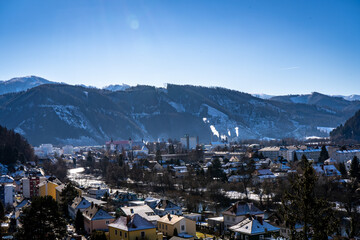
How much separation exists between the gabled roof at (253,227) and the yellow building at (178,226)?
2.22 m

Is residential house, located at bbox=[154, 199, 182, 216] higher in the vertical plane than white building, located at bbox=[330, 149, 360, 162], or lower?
lower

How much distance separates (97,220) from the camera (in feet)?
77.9

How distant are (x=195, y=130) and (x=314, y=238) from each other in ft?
560

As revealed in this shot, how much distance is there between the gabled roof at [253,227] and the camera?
69.0 feet

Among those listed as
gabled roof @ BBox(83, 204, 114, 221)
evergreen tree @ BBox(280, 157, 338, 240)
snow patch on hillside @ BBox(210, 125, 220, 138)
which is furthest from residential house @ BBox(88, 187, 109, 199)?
snow patch on hillside @ BBox(210, 125, 220, 138)

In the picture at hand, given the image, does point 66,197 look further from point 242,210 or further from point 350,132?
point 350,132

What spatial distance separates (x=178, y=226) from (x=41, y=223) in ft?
24.7

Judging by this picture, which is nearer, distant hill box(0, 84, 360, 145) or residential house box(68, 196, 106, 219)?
residential house box(68, 196, 106, 219)

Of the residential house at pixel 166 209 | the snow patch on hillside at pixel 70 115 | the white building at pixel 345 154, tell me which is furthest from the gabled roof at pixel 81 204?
the snow patch on hillside at pixel 70 115

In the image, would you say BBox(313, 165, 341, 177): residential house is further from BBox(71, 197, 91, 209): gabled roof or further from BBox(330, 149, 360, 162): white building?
BBox(71, 197, 91, 209): gabled roof

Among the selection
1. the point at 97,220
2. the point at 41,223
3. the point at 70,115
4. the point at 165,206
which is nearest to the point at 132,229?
the point at 41,223

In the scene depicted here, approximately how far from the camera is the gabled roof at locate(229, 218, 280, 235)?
2103 cm

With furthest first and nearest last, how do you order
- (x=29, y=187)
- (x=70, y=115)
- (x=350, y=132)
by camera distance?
(x=70, y=115) < (x=350, y=132) < (x=29, y=187)

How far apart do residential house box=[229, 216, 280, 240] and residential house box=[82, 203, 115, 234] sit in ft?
22.5
